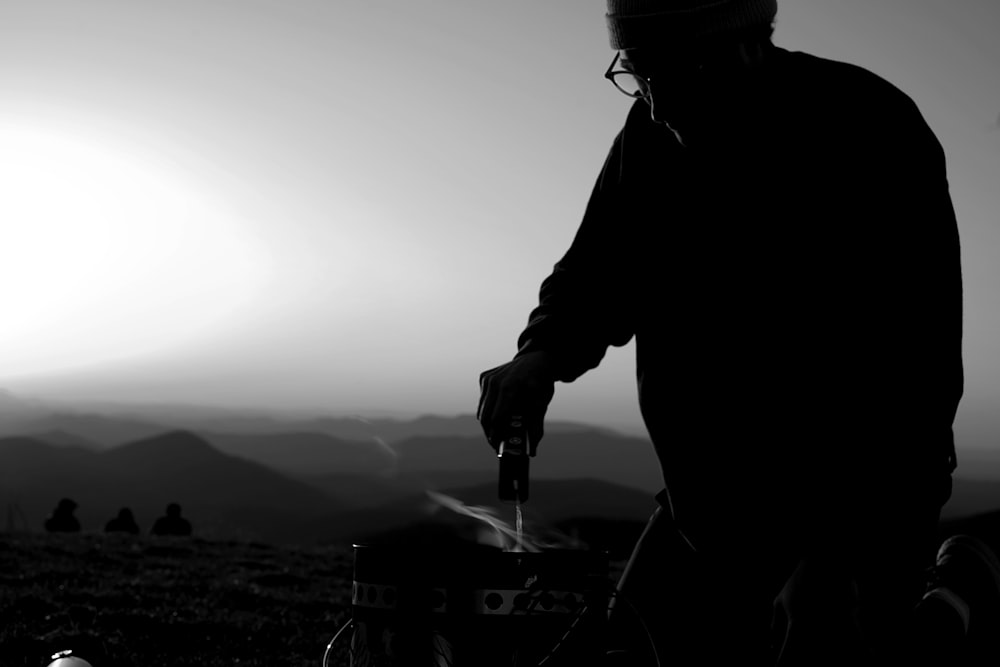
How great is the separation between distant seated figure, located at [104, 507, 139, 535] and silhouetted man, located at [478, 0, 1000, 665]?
1986cm

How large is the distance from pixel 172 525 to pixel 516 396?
19764mm

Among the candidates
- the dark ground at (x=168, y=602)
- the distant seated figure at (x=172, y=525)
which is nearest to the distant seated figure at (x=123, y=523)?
the distant seated figure at (x=172, y=525)

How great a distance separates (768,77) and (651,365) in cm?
69

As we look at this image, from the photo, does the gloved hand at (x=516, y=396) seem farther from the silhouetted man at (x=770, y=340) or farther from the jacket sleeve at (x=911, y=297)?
the jacket sleeve at (x=911, y=297)

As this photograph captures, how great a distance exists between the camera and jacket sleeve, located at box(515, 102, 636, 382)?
2.77m

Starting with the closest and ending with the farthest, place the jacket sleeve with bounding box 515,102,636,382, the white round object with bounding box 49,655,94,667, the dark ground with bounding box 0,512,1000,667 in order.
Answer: the jacket sleeve with bounding box 515,102,636,382
the white round object with bounding box 49,655,94,667
the dark ground with bounding box 0,512,1000,667

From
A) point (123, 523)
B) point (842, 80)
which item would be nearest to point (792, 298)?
point (842, 80)

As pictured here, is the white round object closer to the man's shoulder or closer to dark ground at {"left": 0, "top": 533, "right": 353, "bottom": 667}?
dark ground at {"left": 0, "top": 533, "right": 353, "bottom": 667}

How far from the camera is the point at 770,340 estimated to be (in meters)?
2.42

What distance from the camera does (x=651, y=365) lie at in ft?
8.70

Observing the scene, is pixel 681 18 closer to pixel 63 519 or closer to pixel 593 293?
pixel 593 293

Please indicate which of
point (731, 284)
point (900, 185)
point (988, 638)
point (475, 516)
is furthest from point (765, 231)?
point (988, 638)

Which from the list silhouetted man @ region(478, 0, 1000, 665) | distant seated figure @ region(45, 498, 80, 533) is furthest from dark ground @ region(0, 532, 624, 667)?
distant seated figure @ region(45, 498, 80, 533)

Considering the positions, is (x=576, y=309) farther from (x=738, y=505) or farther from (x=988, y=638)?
(x=988, y=638)
